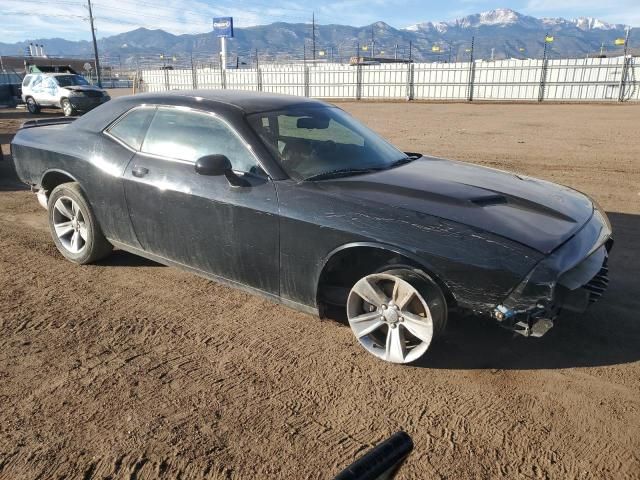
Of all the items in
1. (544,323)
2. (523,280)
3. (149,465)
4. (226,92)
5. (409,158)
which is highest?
(226,92)

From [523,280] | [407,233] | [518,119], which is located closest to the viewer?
[523,280]

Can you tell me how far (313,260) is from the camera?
3102mm

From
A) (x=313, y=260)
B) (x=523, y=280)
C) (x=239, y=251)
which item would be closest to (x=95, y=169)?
(x=239, y=251)

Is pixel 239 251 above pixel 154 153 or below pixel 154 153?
below

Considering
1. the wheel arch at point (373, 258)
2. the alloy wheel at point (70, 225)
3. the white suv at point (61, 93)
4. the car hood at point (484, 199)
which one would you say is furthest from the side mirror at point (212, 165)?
the white suv at point (61, 93)

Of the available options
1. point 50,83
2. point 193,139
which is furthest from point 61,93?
point 193,139

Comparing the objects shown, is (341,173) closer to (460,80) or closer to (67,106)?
(67,106)

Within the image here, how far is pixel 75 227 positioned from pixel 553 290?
3.99 m

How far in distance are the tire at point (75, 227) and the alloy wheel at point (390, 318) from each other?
2.52 meters

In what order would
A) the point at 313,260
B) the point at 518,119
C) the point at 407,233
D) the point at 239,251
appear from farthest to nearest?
the point at 518,119, the point at 239,251, the point at 313,260, the point at 407,233

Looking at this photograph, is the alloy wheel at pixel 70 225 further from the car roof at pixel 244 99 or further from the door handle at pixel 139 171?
the car roof at pixel 244 99

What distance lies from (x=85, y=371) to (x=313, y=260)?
4.89ft

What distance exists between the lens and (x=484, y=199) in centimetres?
311

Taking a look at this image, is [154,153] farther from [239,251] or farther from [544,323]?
[544,323]
